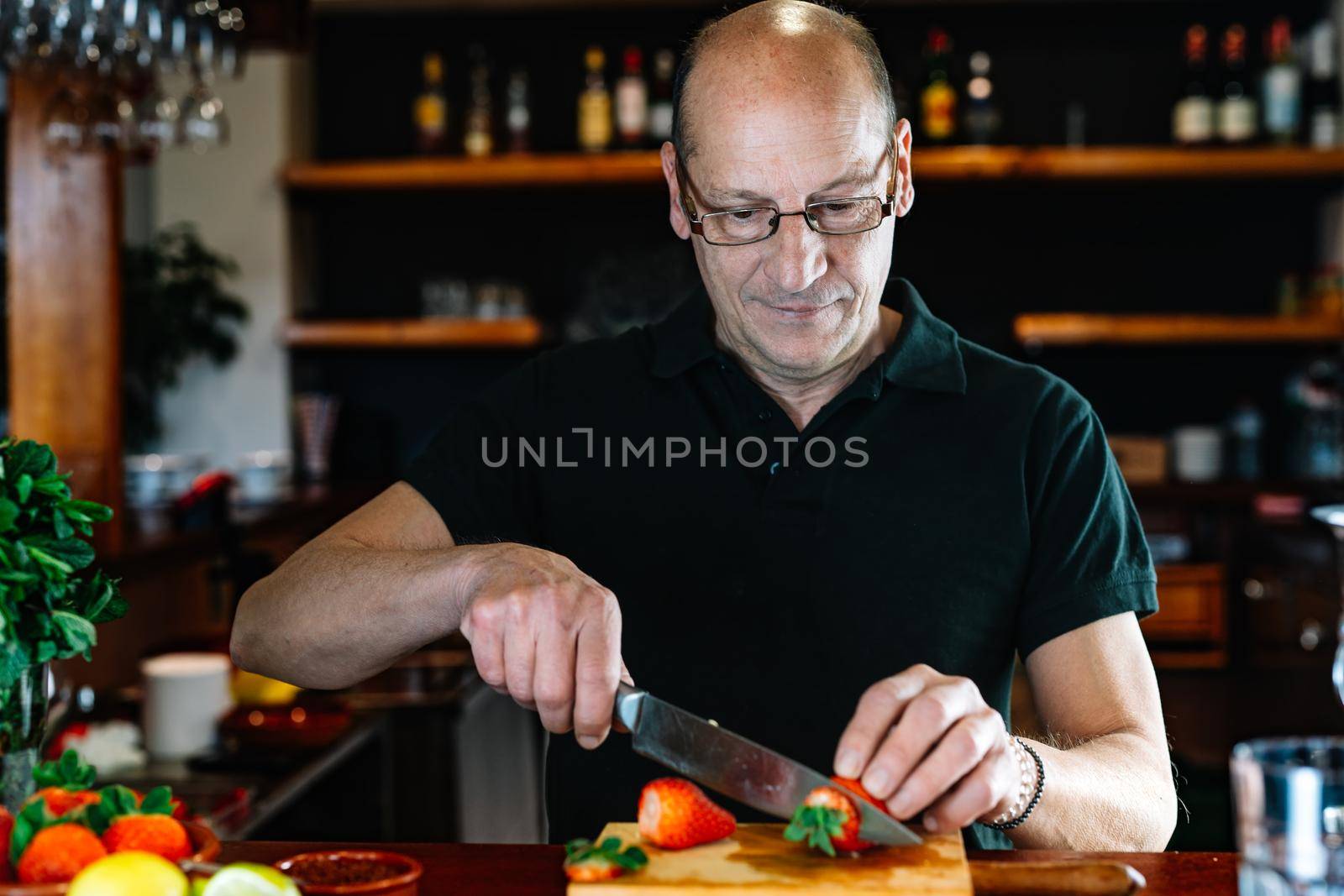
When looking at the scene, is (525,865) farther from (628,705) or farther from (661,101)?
(661,101)

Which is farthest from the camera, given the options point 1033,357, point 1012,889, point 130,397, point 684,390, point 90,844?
point 1033,357

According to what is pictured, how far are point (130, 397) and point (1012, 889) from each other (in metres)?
4.09

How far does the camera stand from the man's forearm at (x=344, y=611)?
133cm

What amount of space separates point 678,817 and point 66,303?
9.00ft

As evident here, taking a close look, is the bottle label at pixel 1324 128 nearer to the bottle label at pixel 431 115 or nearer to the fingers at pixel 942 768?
the bottle label at pixel 431 115

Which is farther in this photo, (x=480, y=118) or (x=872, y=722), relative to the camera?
(x=480, y=118)

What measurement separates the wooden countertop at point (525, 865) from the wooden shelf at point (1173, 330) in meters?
3.49

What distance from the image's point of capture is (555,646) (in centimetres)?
111

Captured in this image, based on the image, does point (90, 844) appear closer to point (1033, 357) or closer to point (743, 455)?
point (743, 455)

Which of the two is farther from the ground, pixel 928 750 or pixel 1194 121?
pixel 1194 121

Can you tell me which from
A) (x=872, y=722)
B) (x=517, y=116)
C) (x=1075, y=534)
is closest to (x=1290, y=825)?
(x=872, y=722)

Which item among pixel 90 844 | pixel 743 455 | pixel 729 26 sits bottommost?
pixel 90 844

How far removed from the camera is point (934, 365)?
5.20 feet

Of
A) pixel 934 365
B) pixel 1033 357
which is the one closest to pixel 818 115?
pixel 934 365
